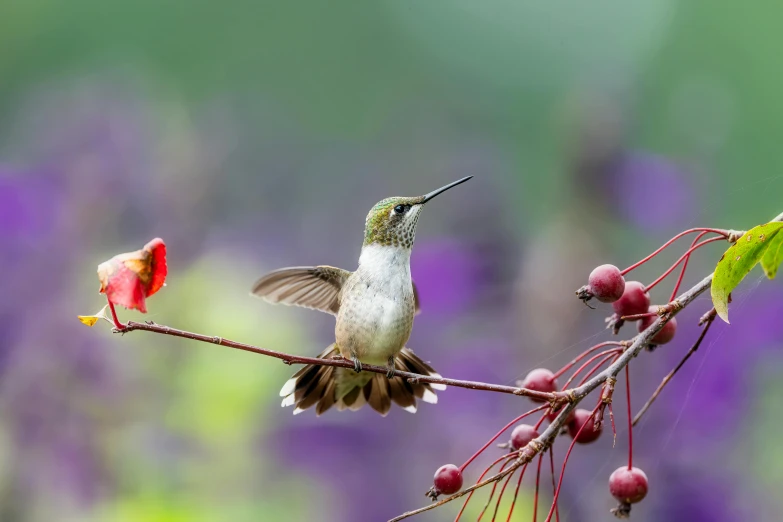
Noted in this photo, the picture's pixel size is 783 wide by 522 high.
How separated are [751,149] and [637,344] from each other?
3.63m

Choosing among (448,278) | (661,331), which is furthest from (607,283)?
(448,278)

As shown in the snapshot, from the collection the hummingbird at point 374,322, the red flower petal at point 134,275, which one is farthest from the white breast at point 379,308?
the red flower petal at point 134,275

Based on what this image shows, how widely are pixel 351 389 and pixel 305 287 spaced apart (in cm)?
27

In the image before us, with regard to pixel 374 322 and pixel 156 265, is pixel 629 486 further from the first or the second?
pixel 156 265

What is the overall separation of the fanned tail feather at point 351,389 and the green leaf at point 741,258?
63 cm

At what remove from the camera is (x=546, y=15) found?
280 inches

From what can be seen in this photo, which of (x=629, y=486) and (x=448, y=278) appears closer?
(x=629, y=486)

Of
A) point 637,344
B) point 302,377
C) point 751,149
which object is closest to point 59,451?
point 302,377

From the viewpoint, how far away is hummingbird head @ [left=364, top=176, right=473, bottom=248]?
1551mm

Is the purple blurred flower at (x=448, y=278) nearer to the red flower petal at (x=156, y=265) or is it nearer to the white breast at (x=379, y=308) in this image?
the white breast at (x=379, y=308)

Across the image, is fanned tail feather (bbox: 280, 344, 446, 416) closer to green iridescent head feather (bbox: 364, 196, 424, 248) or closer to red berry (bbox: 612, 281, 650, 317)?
green iridescent head feather (bbox: 364, 196, 424, 248)

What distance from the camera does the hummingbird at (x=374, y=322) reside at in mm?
1428

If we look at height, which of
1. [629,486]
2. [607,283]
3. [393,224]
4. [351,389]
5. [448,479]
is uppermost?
[393,224]

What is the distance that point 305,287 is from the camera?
1.68 metres
